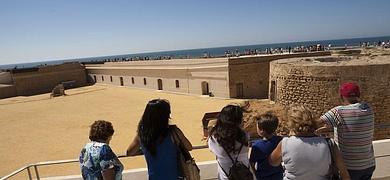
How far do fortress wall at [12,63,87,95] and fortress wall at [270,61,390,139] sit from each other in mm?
34607

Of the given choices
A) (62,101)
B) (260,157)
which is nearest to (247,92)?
(62,101)

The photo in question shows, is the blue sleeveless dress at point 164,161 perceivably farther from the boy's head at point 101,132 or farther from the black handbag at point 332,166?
the black handbag at point 332,166

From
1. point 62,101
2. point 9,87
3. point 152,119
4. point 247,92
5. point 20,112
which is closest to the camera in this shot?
point 152,119

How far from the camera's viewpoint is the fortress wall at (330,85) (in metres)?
12.1

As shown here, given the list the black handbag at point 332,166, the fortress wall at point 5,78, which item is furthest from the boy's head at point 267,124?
the fortress wall at point 5,78

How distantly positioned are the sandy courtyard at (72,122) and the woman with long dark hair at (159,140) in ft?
28.3

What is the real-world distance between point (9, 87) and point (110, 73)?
38.5 feet

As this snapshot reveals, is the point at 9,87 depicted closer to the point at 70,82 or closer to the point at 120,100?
the point at 70,82

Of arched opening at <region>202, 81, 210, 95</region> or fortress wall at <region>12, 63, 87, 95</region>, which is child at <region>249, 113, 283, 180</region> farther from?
fortress wall at <region>12, 63, 87, 95</region>

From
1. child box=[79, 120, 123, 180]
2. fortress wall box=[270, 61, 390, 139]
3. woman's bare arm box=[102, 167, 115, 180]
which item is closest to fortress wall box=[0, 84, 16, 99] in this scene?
fortress wall box=[270, 61, 390, 139]

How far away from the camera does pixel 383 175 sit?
14.9ft

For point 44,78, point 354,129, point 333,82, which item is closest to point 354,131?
point 354,129

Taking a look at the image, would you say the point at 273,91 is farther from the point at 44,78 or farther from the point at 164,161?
the point at 44,78

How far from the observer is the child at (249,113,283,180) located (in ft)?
9.60
